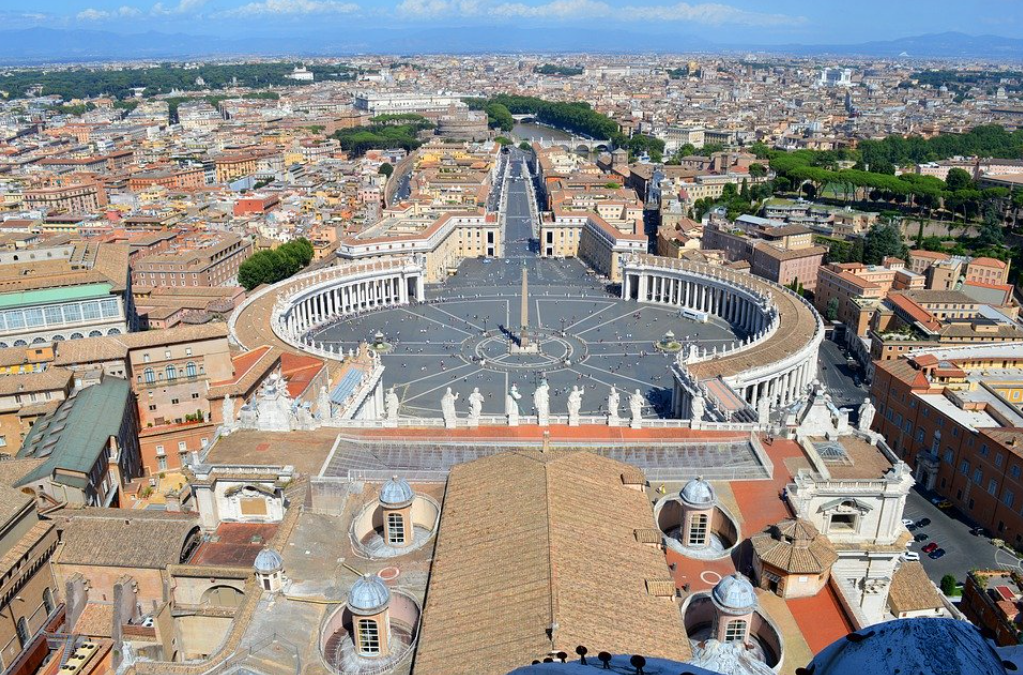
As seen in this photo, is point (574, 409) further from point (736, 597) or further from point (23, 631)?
point (23, 631)

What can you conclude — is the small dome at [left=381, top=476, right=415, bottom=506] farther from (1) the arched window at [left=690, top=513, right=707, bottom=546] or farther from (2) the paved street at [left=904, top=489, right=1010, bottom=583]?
(2) the paved street at [left=904, top=489, right=1010, bottom=583]

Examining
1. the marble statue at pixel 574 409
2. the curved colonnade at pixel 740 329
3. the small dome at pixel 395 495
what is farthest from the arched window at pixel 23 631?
the curved colonnade at pixel 740 329

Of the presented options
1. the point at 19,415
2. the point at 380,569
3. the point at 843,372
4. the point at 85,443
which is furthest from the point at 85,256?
the point at 843,372

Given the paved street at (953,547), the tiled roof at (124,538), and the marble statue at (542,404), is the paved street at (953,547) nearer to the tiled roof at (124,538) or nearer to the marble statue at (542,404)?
the marble statue at (542,404)

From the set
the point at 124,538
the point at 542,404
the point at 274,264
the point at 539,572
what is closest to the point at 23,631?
the point at 124,538

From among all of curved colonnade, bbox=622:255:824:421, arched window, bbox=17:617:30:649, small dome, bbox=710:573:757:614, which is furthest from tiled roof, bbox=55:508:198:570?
curved colonnade, bbox=622:255:824:421

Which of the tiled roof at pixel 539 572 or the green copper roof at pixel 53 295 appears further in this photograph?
the green copper roof at pixel 53 295
